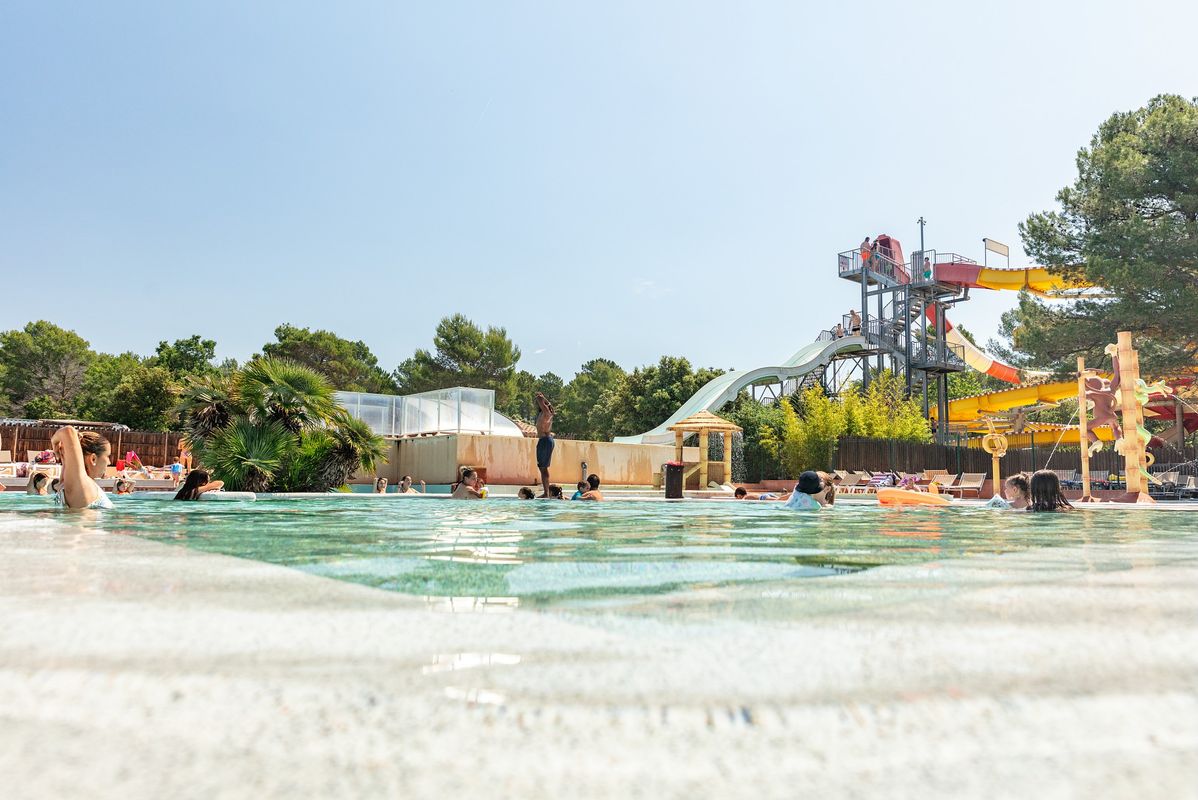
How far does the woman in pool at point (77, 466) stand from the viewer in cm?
727

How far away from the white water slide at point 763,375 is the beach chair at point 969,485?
1234cm

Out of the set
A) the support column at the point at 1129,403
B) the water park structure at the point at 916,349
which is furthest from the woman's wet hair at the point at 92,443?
the water park structure at the point at 916,349

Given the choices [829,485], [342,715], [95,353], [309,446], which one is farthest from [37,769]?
[95,353]

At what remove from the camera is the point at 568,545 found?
473 cm

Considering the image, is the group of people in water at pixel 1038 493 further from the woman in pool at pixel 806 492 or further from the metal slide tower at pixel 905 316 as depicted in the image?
the metal slide tower at pixel 905 316

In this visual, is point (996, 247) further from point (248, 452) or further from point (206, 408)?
point (206, 408)

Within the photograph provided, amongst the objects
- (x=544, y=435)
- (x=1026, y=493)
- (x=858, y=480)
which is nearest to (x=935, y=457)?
(x=858, y=480)

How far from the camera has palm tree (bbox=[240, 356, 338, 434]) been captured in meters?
17.0

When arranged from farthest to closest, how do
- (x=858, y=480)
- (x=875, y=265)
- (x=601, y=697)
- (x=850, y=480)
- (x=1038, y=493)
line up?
(x=875, y=265)
(x=858, y=480)
(x=850, y=480)
(x=1038, y=493)
(x=601, y=697)

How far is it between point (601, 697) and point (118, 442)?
3126 centimetres

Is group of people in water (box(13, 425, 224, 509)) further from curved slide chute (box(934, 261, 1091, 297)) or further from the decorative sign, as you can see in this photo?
the decorative sign

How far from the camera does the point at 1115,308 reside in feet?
72.3

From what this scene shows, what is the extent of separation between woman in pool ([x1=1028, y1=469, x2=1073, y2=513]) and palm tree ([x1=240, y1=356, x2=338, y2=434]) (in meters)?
13.8

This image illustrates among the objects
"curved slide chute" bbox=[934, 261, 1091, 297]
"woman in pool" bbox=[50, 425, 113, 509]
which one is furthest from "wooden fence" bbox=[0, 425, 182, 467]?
"curved slide chute" bbox=[934, 261, 1091, 297]
